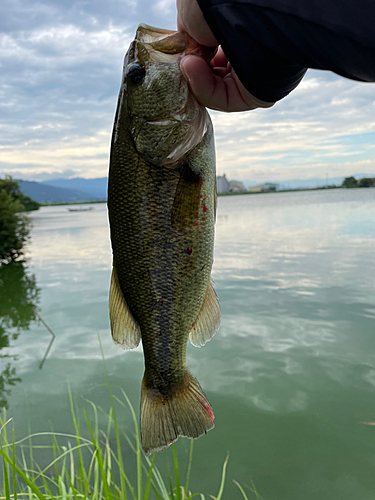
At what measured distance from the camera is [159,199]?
6.16 feet

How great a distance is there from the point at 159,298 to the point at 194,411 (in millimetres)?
662

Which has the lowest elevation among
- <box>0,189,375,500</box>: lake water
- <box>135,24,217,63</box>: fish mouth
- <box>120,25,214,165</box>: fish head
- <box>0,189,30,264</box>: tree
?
<box>0,189,375,500</box>: lake water

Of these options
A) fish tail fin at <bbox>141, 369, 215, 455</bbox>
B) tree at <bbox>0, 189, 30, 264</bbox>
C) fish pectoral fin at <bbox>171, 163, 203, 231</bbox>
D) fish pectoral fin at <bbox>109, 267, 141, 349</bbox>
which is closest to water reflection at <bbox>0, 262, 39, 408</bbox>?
tree at <bbox>0, 189, 30, 264</bbox>

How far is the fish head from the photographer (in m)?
1.82

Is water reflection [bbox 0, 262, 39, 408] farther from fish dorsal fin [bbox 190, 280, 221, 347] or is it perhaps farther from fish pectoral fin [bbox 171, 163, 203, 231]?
fish pectoral fin [bbox 171, 163, 203, 231]

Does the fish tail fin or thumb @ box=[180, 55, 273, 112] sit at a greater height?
thumb @ box=[180, 55, 273, 112]

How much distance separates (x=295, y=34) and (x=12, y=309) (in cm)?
1438

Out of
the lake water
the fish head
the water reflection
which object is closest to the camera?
the fish head

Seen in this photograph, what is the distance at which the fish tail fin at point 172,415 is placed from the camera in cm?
210

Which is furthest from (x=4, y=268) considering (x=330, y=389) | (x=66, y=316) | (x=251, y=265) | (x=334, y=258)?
(x=330, y=389)

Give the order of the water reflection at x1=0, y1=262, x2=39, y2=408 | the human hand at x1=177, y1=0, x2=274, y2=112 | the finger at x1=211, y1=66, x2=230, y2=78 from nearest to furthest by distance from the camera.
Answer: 1. the human hand at x1=177, y1=0, x2=274, y2=112
2. the finger at x1=211, y1=66, x2=230, y2=78
3. the water reflection at x1=0, y1=262, x2=39, y2=408

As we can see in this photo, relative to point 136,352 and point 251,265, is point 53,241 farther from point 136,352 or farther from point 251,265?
point 136,352

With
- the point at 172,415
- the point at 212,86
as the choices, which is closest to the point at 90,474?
the point at 172,415

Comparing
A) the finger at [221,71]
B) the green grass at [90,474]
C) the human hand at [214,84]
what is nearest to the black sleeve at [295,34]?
the human hand at [214,84]
